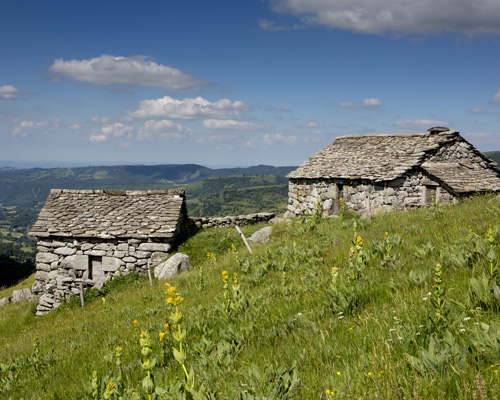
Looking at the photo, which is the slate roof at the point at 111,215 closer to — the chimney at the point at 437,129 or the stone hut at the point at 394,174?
the stone hut at the point at 394,174

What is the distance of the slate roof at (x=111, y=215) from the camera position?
1850 cm

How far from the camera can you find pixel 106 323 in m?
9.16

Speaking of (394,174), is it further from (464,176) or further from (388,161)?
(464,176)

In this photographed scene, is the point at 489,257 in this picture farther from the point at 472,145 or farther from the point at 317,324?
the point at 472,145

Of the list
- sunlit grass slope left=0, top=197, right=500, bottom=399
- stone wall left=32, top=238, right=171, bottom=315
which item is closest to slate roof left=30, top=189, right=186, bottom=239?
stone wall left=32, top=238, right=171, bottom=315

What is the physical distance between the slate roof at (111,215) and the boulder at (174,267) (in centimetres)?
248

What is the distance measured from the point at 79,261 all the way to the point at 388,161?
Answer: 815 inches

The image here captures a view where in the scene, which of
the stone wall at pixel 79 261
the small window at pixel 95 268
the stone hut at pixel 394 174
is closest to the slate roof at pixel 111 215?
the stone wall at pixel 79 261

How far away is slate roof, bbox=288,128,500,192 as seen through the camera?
2148 centimetres

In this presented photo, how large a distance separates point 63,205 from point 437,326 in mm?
22961

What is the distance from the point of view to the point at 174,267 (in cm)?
1521

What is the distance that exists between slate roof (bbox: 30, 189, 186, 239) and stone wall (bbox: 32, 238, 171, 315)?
0.56 m

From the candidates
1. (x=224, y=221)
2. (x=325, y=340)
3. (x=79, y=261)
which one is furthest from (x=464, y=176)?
(x=79, y=261)

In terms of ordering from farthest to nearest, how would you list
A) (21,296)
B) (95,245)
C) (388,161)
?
(388,161)
(21,296)
(95,245)
